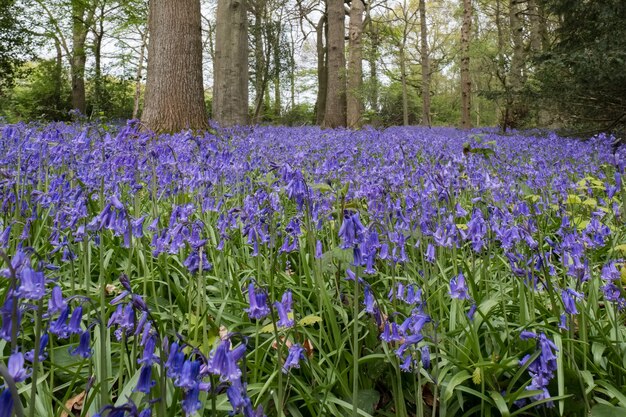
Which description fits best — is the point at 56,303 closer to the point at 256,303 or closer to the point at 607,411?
the point at 256,303

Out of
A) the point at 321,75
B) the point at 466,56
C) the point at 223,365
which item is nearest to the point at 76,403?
the point at 223,365

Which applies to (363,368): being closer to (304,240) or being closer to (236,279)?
(236,279)

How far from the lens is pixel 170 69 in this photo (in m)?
7.94

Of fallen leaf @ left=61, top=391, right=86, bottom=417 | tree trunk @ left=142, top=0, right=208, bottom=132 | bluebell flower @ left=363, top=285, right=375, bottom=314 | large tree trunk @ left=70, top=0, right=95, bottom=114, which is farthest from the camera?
large tree trunk @ left=70, top=0, right=95, bottom=114

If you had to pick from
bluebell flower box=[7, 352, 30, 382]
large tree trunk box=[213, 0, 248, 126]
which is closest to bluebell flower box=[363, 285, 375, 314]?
bluebell flower box=[7, 352, 30, 382]

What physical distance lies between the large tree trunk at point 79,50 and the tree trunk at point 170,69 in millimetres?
11599

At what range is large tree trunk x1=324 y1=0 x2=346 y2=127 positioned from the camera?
1609 cm

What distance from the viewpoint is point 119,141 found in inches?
135

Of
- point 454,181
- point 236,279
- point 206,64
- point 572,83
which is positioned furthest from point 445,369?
point 206,64

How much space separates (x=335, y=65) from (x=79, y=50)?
39.4ft

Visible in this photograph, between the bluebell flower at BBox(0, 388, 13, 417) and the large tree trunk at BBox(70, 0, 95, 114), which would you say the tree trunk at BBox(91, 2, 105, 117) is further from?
the bluebell flower at BBox(0, 388, 13, 417)

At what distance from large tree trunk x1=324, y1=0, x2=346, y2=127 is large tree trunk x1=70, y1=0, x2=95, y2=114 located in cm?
933

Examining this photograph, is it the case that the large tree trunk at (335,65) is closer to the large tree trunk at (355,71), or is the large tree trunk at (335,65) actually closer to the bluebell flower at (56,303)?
the large tree trunk at (355,71)

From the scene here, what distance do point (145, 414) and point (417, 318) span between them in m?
0.85
